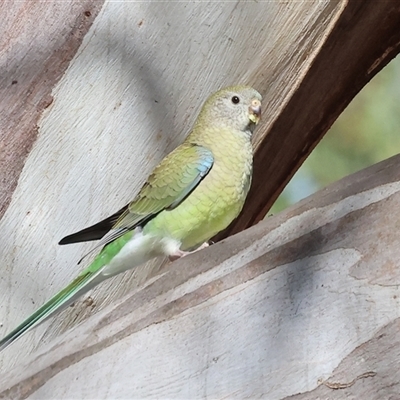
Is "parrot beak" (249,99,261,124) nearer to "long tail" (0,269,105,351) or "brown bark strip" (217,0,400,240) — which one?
"brown bark strip" (217,0,400,240)

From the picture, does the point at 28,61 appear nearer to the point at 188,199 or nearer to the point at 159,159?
the point at 159,159

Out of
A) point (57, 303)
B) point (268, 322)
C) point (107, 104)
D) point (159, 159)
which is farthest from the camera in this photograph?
point (159, 159)

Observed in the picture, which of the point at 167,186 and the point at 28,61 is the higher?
the point at 28,61

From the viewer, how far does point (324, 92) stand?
1.88 m

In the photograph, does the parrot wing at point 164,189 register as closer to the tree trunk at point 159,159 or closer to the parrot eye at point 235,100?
the tree trunk at point 159,159

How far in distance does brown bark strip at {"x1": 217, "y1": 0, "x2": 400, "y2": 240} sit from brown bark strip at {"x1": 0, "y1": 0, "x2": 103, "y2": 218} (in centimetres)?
67

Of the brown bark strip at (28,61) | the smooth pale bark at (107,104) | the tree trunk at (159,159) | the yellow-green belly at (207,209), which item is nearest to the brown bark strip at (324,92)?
the tree trunk at (159,159)

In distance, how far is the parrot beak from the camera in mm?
1763

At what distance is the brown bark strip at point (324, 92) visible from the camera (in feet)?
5.84

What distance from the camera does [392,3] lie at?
1.83 m

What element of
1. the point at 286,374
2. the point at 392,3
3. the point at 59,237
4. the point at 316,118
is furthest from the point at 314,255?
the point at 392,3

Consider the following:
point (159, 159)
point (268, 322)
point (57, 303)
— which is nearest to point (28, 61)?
point (159, 159)

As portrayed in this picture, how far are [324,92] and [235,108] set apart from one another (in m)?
0.28

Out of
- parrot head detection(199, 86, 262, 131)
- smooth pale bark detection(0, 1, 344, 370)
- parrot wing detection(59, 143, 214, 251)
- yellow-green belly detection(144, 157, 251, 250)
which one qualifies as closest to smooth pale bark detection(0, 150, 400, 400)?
smooth pale bark detection(0, 1, 344, 370)
